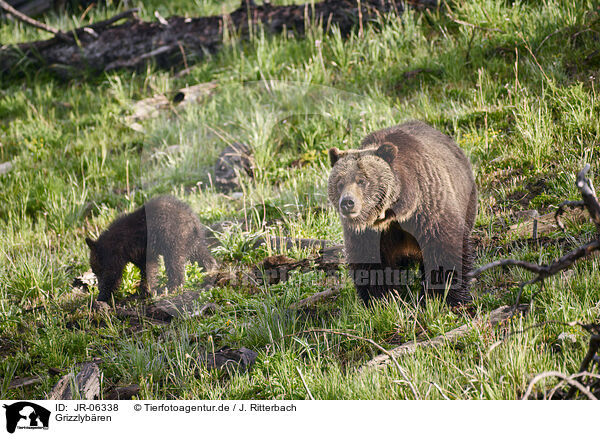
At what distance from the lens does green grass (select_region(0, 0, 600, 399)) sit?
308 centimetres

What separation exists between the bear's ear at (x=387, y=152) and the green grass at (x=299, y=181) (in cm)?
92

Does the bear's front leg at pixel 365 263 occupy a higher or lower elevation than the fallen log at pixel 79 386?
higher

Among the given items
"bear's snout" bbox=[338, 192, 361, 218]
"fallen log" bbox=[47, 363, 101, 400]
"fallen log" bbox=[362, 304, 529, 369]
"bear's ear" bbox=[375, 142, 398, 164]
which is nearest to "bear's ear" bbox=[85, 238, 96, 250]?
"fallen log" bbox=[47, 363, 101, 400]

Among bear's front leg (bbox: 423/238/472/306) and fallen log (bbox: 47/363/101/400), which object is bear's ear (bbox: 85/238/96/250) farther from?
bear's front leg (bbox: 423/238/472/306)

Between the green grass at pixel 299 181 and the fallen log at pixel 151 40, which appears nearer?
the green grass at pixel 299 181

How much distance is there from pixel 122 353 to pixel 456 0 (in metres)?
6.08

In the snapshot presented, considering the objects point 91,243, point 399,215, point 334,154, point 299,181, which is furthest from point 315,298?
point 91,243

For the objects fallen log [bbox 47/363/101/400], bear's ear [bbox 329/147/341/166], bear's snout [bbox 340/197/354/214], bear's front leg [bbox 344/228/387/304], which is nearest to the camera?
fallen log [bbox 47/363/101/400]

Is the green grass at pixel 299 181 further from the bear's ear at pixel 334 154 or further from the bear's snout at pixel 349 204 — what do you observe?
the bear's ear at pixel 334 154

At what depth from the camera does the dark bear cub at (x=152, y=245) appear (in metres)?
4.79

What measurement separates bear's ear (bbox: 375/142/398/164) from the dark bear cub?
201 centimetres

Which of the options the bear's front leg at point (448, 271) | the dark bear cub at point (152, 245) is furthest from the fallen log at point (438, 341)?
the dark bear cub at point (152, 245)

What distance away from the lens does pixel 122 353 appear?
3.57 m
